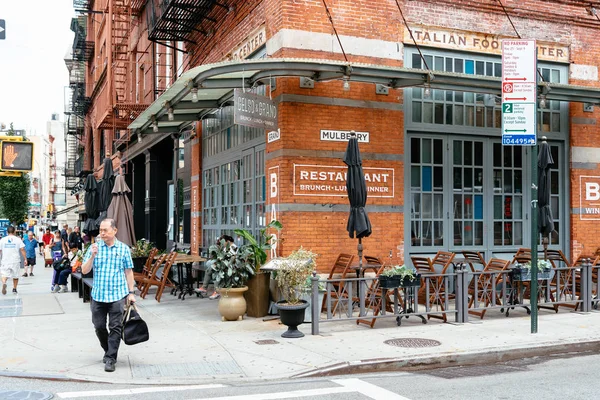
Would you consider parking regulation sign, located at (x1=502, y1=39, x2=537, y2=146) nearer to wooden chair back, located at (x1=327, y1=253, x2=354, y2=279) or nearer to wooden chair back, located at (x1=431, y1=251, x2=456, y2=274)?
wooden chair back, located at (x1=431, y1=251, x2=456, y2=274)

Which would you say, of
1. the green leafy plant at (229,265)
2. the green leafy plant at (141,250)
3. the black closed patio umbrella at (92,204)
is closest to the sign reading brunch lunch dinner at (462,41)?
the green leafy plant at (229,265)

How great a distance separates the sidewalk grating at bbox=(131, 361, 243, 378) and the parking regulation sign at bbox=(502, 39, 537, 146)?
5328 millimetres

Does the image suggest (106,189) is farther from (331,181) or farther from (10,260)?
(331,181)

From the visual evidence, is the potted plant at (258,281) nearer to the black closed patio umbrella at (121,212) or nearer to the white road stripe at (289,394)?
the black closed patio umbrella at (121,212)

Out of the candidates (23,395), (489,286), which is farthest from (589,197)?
(23,395)

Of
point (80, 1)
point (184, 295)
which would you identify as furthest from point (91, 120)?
point (184, 295)

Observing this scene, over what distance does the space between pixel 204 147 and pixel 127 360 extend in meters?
9.88

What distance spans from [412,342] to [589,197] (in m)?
7.72

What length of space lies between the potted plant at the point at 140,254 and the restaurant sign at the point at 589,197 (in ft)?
35.0

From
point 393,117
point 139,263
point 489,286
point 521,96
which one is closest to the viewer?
point 521,96

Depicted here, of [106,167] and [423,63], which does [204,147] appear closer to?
[106,167]

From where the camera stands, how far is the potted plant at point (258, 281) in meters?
11.5

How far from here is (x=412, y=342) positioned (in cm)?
921

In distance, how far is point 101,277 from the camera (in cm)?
787
